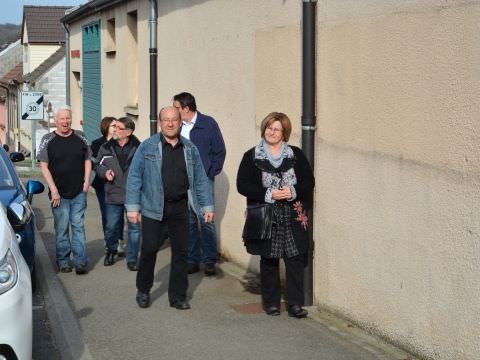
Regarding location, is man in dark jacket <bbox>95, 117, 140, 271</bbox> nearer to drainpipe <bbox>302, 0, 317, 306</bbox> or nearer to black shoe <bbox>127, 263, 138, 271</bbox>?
black shoe <bbox>127, 263, 138, 271</bbox>

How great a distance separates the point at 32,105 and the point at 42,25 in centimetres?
2211

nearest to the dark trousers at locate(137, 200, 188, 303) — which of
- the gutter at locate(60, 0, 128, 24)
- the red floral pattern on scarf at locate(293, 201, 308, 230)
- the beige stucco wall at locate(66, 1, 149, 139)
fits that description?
Result: the red floral pattern on scarf at locate(293, 201, 308, 230)

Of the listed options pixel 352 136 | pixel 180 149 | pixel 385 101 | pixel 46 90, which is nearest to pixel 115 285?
pixel 180 149

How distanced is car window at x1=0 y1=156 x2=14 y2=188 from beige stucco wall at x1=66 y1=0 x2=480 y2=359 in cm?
246

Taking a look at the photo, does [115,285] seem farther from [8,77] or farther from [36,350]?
[8,77]

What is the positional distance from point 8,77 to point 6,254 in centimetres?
5288

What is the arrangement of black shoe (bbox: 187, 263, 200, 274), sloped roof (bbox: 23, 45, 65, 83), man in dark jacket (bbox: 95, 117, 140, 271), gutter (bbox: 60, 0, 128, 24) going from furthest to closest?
sloped roof (bbox: 23, 45, 65, 83) → gutter (bbox: 60, 0, 128, 24) → man in dark jacket (bbox: 95, 117, 140, 271) → black shoe (bbox: 187, 263, 200, 274)

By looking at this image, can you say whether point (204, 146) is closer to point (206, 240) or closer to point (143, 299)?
point (206, 240)

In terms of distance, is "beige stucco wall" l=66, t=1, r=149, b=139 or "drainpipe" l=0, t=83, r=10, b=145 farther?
"drainpipe" l=0, t=83, r=10, b=145

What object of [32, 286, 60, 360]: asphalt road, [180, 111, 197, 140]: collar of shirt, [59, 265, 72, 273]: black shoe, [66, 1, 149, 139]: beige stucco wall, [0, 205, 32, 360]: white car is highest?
[66, 1, 149, 139]: beige stucco wall

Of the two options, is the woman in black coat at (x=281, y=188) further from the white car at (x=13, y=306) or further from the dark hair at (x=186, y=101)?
the white car at (x=13, y=306)

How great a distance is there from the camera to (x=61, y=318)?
23.5 ft

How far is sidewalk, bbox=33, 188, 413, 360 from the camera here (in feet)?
20.0

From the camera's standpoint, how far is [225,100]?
9719 mm
